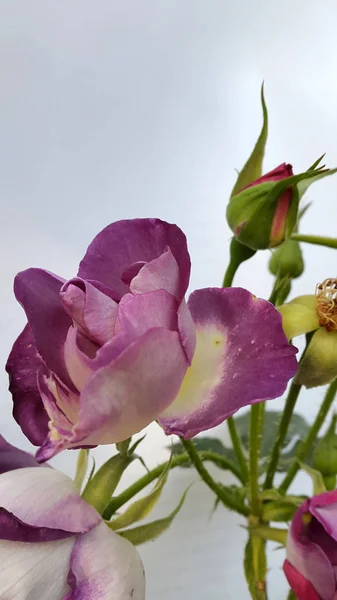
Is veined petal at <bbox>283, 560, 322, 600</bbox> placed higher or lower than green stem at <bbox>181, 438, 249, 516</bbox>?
lower

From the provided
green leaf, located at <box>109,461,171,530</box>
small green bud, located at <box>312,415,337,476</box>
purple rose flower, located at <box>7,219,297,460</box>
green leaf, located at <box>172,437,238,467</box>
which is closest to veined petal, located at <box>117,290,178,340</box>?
purple rose flower, located at <box>7,219,297,460</box>

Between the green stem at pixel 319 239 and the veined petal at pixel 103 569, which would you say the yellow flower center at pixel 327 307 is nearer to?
the green stem at pixel 319 239

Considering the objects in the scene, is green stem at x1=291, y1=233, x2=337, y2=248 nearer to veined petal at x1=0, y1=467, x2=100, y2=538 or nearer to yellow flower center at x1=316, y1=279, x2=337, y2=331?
yellow flower center at x1=316, y1=279, x2=337, y2=331

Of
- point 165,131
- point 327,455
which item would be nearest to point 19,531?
point 327,455

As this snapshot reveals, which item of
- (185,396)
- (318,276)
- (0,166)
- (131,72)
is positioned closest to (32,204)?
(0,166)

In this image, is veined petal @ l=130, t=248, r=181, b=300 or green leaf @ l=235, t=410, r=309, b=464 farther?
green leaf @ l=235, t=410, r=309, b=464

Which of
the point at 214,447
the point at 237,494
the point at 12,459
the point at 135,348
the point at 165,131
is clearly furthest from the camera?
the point at 165,131

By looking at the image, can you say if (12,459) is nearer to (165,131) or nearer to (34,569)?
(34,569)

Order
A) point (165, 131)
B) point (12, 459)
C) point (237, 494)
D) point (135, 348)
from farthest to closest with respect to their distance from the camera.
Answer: point (165, 131)
point (237, 494)
point (12, 459)
point (135, 348)
